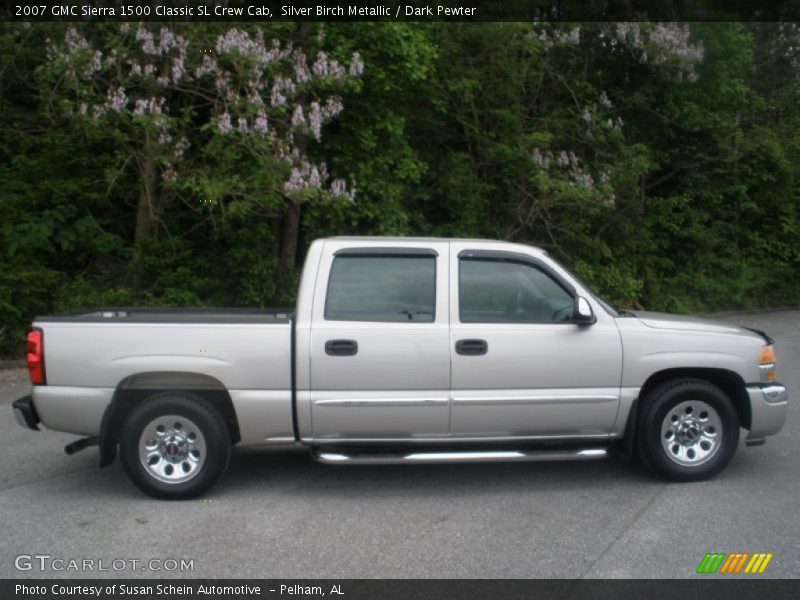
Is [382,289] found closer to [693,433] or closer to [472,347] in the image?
[472,347]

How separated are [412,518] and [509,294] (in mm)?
1820

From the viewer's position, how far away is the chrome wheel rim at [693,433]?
6266 millimetres

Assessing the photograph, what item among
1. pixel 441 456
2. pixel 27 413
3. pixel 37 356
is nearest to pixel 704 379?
pixel 441 456

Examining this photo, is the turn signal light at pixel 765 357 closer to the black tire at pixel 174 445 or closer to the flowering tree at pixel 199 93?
the black tire at pixel 174 445

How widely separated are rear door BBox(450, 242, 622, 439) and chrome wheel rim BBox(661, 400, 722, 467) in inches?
21.6

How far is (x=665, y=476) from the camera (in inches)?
247

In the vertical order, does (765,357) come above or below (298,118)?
below

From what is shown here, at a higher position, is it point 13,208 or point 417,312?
point 13,208

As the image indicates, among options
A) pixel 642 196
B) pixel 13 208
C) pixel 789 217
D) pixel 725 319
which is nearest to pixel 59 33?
pixel 13 208

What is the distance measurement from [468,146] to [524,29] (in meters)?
2.44

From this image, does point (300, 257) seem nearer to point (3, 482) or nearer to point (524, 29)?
point (524, 29)

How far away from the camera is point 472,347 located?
5.96 meters

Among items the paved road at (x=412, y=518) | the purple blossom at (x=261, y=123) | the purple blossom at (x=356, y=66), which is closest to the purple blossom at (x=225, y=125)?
the purple blossom at (x=261, y=123)

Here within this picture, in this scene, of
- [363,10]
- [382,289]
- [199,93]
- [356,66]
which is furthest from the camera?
[363,10]
